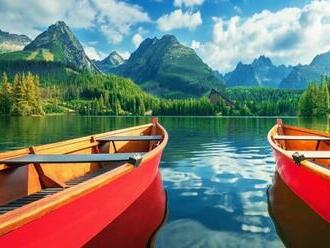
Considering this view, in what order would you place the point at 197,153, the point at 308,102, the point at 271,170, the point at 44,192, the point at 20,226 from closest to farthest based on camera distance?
the point at 20,226 → the point at 44,192 → the point at 271,170 → the point at 197,153 → the point at 308,102

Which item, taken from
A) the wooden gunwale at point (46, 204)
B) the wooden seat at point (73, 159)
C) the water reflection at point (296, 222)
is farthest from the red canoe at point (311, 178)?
the wooden gunwale at point (46, 204)

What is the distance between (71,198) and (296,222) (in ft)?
28.0

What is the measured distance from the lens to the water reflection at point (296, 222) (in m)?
11.2

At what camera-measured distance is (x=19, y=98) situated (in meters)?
168

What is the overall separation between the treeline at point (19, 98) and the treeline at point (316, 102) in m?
117

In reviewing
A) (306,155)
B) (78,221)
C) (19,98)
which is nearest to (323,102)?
(19,98)

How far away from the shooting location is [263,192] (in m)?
17.9

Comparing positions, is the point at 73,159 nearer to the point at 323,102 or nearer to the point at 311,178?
the point at 311,178

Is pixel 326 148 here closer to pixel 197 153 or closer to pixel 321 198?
pixel 321 198

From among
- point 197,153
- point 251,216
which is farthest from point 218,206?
point 197,153

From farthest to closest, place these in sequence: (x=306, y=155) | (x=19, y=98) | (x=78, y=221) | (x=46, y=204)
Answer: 1. (x=19, y=98)
2. (x=306, y=155)
3. (x=78, y=221)
4. (x=46, y=204)

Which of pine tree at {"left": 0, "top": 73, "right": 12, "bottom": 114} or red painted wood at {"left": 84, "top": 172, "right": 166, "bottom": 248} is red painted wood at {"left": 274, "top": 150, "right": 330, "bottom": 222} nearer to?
red painted wood at {"left": 84, "top": 172, "right": 166, "bottom": 248}

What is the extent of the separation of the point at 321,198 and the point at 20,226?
855 cm

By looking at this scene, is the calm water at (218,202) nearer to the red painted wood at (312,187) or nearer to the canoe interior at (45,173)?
the red painted wood at (312,187)
